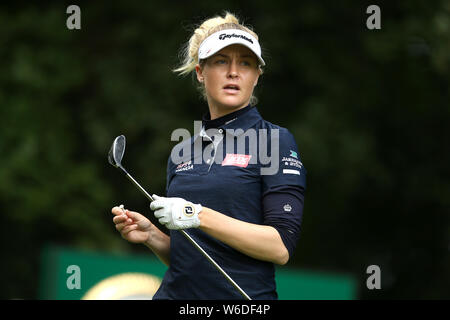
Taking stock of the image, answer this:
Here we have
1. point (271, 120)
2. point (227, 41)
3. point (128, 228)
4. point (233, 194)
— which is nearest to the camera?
point (233, 194)

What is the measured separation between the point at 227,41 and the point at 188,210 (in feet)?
2.33

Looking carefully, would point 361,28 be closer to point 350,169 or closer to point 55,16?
point 350,169

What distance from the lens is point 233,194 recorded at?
2.86m

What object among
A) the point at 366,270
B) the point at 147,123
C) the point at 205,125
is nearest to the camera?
the point at 205,125

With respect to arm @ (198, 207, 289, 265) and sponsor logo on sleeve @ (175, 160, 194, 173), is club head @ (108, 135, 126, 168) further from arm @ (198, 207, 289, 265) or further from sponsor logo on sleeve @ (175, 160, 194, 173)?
arm @ (198, 207, 289, 265)

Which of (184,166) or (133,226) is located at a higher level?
(184,166)

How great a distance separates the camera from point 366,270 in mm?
10086

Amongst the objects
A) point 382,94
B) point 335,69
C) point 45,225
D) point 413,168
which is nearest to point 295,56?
point 335,69

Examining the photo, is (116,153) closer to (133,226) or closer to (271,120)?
(133,226)

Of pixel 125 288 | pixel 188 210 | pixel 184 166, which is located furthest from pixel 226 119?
pixel 125 288

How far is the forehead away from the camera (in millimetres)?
3049

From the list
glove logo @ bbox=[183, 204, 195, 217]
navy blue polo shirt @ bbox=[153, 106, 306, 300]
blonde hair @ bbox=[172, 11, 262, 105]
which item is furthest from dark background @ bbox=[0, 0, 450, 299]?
glove logo @ bbox=[183, 204, 195, 217]

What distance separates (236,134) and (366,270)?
7.47 m

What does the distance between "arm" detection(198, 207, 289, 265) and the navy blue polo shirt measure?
6 centimetres
